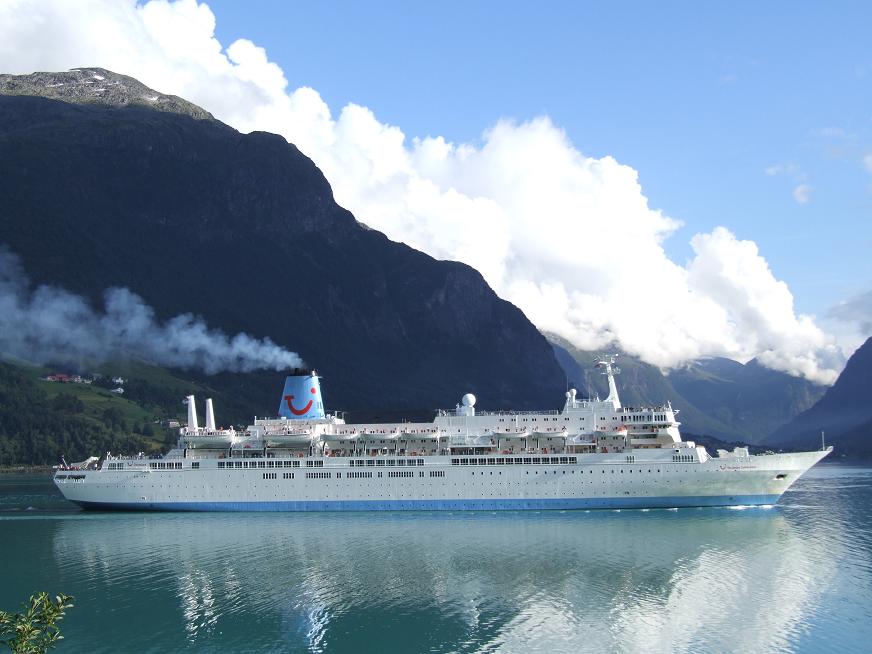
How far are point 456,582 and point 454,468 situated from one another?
23434mm

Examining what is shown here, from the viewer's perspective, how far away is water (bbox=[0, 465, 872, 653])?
105 feet

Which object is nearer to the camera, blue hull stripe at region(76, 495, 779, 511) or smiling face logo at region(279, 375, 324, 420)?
blue hull stripe at region(76, 495, 779, 511)

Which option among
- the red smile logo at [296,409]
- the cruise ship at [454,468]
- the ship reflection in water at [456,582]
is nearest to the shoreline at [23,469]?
the cruise ship at [454,468]

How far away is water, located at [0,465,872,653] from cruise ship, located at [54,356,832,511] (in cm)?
201

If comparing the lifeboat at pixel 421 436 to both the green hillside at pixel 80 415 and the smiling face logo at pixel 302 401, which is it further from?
the green hillside at pixel 80 415

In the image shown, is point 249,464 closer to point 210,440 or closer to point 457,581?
point 210,440

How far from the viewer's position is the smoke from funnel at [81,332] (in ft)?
574

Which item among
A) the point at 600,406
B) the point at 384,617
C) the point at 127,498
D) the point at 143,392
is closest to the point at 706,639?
the point at 384,617

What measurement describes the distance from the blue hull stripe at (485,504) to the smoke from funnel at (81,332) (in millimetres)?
101523

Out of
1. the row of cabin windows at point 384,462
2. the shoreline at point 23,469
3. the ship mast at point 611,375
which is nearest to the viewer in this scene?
the row of cabin windows at point 384,462

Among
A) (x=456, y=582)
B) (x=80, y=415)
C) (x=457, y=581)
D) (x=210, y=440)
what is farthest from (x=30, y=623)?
(x=80, y=415)

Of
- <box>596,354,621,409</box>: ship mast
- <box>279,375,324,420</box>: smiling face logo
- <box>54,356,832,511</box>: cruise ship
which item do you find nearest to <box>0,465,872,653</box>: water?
<box>54,356,832,511</box>: cruise ship

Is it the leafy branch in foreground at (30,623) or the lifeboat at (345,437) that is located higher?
the lifeboat at (345,437)

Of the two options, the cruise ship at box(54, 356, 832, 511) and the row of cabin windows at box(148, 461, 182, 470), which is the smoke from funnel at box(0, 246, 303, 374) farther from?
the cruise ship at box(54, 356, 832, 511)
